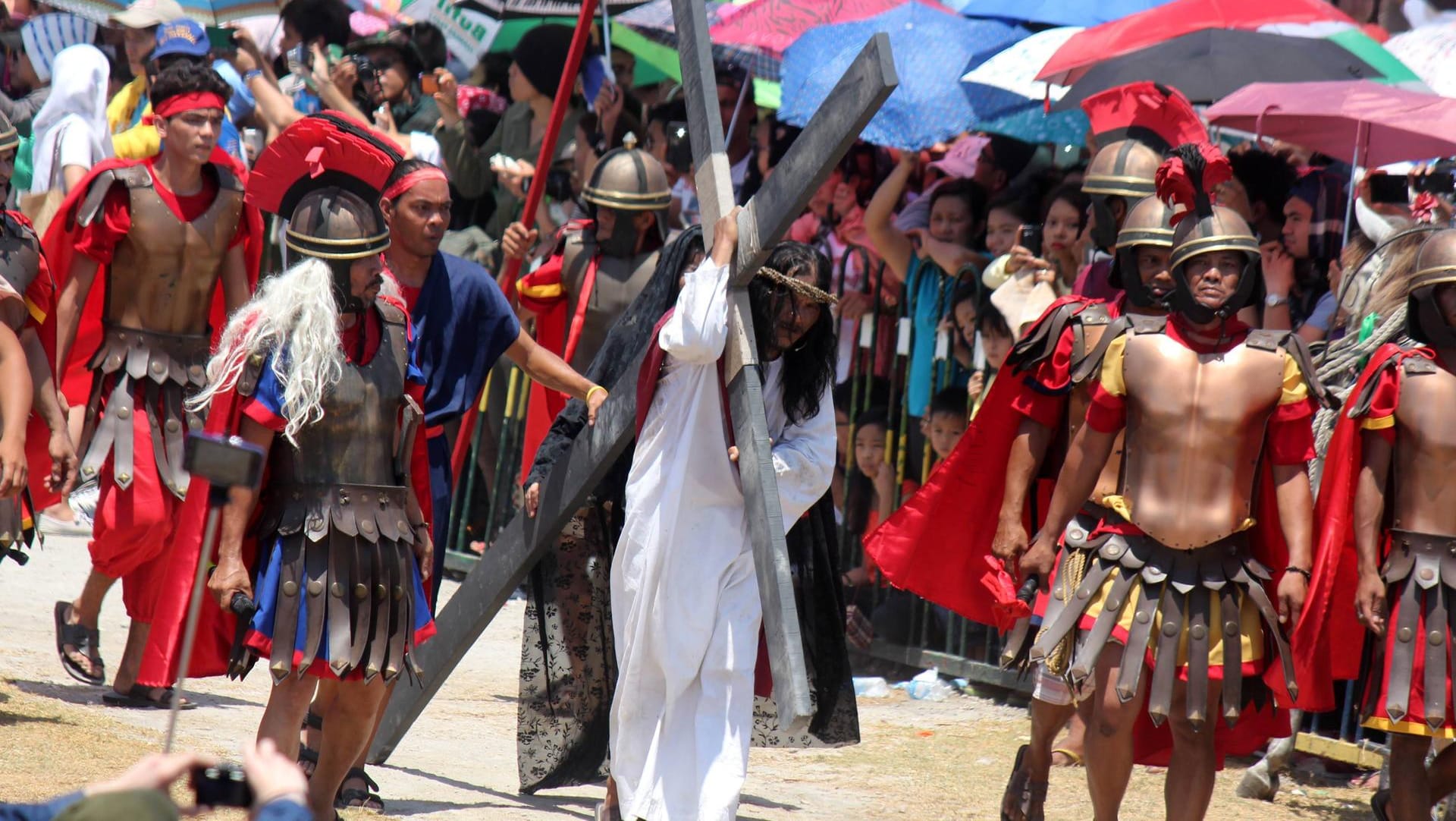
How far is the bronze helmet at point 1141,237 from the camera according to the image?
228 inches

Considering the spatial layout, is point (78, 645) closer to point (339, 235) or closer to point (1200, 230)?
point (339, 235)

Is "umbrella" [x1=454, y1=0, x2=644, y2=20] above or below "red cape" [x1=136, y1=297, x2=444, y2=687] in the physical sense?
above

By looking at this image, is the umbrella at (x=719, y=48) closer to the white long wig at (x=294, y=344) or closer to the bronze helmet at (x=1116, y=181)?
the bronze helmet at (x=1116, y=181)

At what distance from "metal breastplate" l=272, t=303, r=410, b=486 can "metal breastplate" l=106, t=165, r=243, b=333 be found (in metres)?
1.88

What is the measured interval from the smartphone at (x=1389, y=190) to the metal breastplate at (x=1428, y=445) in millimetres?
1807

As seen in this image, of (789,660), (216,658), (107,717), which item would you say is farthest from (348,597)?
(107,717)

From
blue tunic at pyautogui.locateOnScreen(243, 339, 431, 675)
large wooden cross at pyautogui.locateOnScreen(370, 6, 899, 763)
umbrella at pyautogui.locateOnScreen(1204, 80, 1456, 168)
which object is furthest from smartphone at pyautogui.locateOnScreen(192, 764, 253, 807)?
umbrella at pyautogui.locateOnScreen(1204, 80, 1456, 168)

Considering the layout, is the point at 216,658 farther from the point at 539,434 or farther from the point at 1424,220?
the point at 1424,220

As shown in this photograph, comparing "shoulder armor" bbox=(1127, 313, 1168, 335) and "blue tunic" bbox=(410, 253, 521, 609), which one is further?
"blue tunic" bbox=(410, 253, 521, 609)

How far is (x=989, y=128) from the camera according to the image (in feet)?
27.0

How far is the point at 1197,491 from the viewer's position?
17.2ft

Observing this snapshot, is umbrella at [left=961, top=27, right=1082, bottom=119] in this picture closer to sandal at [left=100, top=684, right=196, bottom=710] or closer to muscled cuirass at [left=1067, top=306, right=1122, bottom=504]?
muscled cuirass at [left=1067, top=306, right=1122, bottom=504]

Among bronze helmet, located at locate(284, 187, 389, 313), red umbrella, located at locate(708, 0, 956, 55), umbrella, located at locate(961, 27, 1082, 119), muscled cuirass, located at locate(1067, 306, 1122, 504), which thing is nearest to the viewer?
bronze helmet, located at locate(284, 187, 389, 313)

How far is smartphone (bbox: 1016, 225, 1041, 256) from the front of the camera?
7.65m
